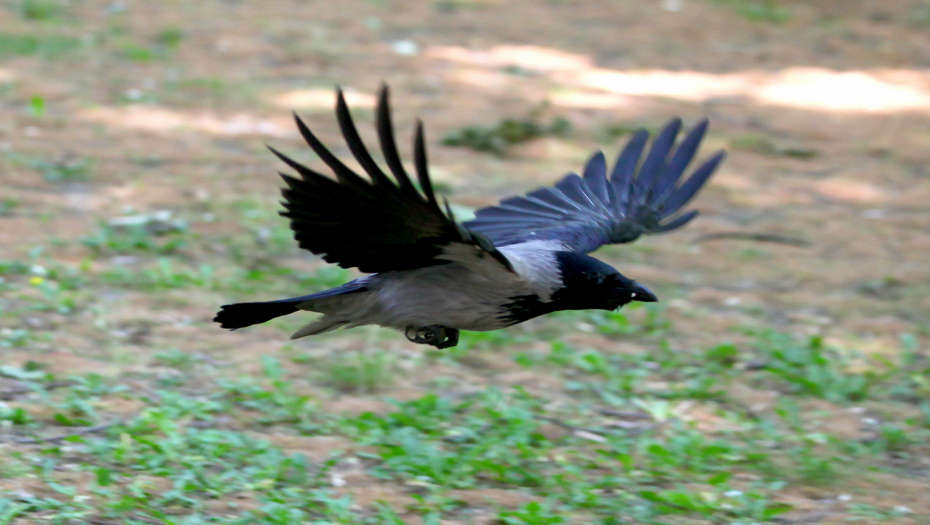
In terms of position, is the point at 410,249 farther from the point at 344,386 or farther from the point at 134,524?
the point at 344,386

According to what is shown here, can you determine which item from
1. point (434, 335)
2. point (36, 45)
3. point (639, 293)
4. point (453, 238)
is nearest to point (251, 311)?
point (434, 335)

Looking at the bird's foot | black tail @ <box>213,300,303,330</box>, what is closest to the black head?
the bird's foot

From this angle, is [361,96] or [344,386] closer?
[344,386]

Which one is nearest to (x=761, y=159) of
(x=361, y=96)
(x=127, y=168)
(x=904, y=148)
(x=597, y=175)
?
(x=904, y=148)

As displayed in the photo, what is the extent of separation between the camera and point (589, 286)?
374 centimetres

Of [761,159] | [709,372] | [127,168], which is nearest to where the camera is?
[709,372]

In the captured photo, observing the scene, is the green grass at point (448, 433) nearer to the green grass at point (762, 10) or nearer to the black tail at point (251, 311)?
the black tail at point (251, 311)

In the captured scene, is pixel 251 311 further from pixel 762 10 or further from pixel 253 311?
pixel 762 10

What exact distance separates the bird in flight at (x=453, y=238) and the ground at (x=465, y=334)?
28.4 inches

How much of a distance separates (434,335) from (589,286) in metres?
0.59

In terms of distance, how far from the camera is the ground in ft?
13.6

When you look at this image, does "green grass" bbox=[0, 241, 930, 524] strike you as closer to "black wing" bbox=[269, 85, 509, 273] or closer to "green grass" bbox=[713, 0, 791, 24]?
"black wing" bbox=[269, 85, 509, 273]

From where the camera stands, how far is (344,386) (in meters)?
4.96

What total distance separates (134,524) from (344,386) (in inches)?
Answer: 61.6
